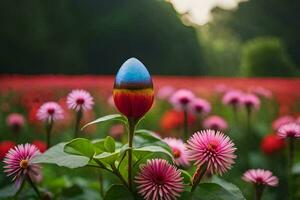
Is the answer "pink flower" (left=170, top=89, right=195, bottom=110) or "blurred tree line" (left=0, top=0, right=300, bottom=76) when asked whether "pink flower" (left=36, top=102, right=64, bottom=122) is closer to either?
"pink flower" (left=170, top=89, right=195, bottom=110)

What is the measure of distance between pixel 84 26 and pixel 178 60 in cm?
290

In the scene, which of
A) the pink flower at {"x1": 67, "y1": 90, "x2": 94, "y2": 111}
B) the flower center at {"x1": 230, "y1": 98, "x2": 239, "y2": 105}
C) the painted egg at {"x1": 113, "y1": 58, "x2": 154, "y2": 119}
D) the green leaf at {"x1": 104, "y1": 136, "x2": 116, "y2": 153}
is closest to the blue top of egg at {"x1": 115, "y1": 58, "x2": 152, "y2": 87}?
the painted egg at {"x1": 113, "y1": 58, "x2": 154, "y2": 119}

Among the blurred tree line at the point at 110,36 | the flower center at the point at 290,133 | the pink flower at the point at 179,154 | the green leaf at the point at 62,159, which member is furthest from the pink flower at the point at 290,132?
the blurred tree line at the point at 110,36

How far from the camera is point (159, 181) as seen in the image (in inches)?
44.2

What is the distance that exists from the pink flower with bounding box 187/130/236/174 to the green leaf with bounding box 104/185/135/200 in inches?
6.0

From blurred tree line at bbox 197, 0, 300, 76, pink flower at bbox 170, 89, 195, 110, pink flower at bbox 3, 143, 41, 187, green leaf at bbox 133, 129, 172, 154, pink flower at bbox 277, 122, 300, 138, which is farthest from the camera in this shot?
blurred tree line at bbox 197, 0, 300, 76

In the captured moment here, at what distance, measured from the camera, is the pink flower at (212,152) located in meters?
1.12

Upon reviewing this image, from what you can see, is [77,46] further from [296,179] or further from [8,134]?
[296,179]

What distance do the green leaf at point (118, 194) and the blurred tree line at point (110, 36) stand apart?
1035cm

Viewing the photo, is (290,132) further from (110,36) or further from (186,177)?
(110,36)

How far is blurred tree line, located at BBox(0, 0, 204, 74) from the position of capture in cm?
1372

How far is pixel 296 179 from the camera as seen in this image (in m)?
2.42

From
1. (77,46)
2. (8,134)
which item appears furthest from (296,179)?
(77,46)

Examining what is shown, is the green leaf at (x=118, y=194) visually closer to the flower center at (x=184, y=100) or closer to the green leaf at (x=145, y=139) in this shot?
the green leaf at (x=145, y=139)
